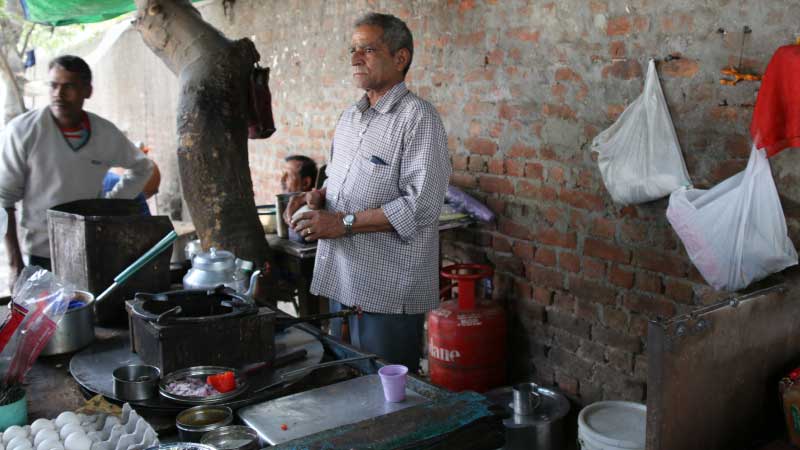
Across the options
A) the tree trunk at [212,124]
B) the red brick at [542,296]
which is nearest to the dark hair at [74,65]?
the tree trunk at [212,124]

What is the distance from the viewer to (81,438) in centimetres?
152

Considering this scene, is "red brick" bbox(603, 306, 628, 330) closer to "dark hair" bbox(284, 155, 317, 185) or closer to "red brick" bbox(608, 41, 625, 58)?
"red brick" bbox(608, 41, 625, 58)

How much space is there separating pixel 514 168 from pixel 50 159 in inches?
92.0

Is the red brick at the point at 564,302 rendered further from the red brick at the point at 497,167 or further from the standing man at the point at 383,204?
→ the standing man at the point at 383,204

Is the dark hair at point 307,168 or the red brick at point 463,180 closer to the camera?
the red brick at point 463,180

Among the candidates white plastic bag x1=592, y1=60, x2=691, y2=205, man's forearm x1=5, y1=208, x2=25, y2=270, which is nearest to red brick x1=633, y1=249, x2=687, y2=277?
white plastic bag x1=592, y1=60, x2=691, y2=205

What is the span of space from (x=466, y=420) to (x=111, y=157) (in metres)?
2.93

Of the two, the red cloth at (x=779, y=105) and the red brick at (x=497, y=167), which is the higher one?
the red cloth at (x=779, y=105)

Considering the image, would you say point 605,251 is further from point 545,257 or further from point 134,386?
point 134,386

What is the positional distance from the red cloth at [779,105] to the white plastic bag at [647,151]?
0.44m

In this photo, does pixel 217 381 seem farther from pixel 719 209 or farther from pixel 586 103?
pixel 586 103

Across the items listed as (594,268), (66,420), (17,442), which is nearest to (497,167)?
(594,268)

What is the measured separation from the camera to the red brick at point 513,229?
3.91m

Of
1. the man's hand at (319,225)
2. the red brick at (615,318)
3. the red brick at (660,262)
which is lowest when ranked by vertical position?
the red brick at (615,318)
